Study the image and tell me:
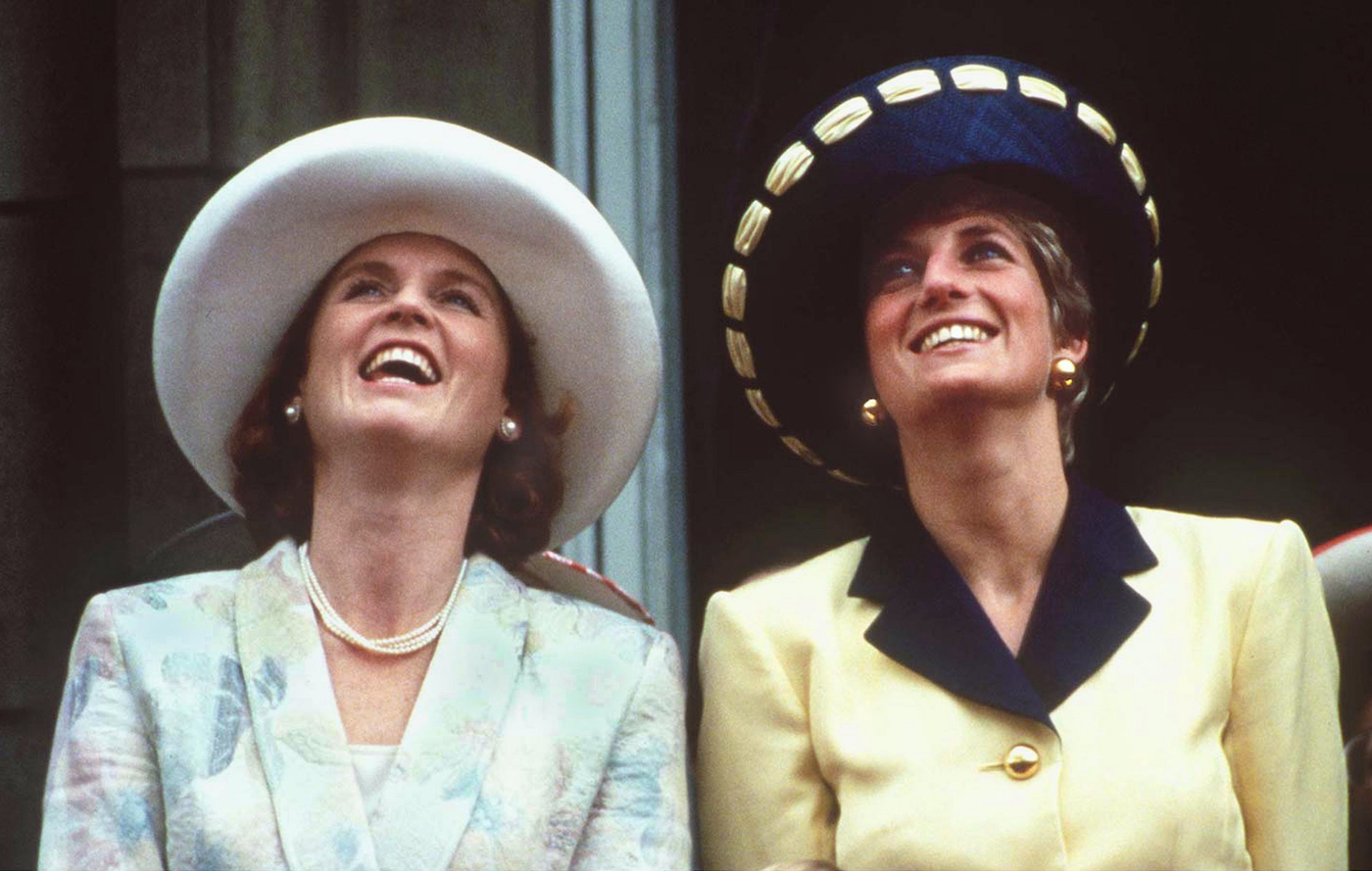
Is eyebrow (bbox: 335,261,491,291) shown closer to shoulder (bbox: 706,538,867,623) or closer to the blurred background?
shoulder (bbox: 706,538,867,623)

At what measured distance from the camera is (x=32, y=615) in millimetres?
4398

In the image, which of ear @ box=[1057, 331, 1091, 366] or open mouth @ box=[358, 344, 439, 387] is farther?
ear @ box=[1057, 331, 1091, 366]

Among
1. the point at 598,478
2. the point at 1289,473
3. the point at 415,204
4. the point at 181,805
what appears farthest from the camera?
the point at 1289,473

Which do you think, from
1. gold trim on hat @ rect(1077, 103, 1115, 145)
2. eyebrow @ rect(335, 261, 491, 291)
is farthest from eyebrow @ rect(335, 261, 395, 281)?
gold trim on hat @ rect(1077, 103, 1115, 145)

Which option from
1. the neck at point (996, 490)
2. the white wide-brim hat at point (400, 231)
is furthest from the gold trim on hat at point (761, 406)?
the neck at point (996, 490)

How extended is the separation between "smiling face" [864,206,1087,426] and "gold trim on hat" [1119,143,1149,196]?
214 mm

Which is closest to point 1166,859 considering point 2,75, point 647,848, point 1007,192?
point 647,848

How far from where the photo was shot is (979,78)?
3406mm

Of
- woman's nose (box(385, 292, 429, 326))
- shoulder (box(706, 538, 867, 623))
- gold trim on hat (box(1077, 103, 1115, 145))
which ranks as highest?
gold trim on hat (box(1077, 103, 1115, 145))

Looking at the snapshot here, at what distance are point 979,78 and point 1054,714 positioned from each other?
2.93ft

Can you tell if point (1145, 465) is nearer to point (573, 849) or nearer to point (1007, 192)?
point (1007, 192)

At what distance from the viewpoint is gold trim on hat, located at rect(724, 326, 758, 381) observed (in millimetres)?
3664

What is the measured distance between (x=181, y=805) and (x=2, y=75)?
6.25 feet

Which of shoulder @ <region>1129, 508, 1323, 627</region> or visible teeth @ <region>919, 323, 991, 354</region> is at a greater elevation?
visible teeth @ <region>919, 323, 991, 354</region>
